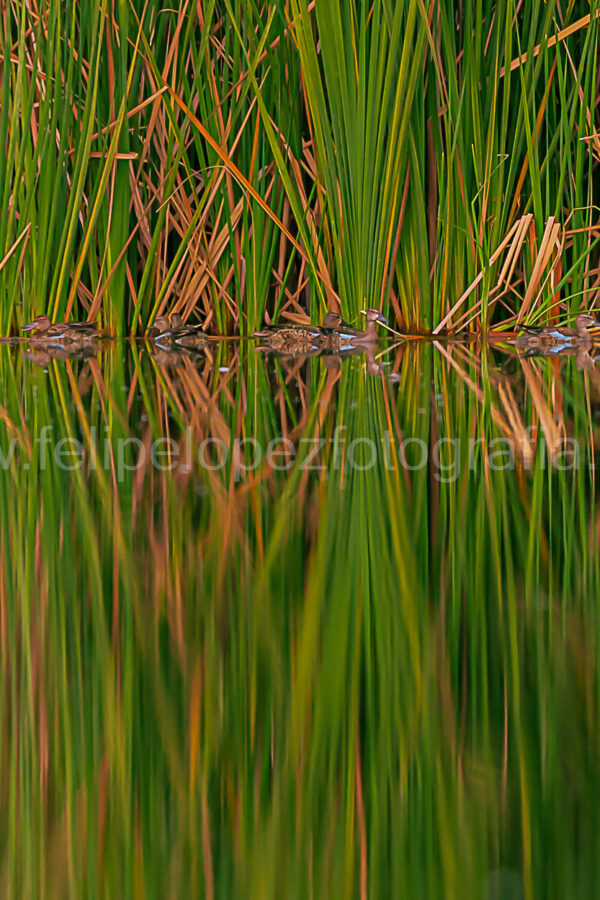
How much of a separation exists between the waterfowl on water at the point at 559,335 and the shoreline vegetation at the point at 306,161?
Result: 9 cm

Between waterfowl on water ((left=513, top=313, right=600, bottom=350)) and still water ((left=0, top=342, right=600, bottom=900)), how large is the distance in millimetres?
1559

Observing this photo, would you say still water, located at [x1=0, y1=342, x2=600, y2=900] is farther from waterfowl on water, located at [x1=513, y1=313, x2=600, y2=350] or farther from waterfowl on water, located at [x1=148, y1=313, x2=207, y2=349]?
waterfowl on water, located at [x1=148, y1=313, x2=207, y2=349]

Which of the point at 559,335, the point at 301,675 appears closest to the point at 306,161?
the point at 559,335

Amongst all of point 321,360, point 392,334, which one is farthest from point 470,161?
point 321,360

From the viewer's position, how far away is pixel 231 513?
126 cm

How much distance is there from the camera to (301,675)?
0.77 metres

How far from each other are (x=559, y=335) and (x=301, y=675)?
249 cm

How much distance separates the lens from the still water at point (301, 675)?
0.57 m

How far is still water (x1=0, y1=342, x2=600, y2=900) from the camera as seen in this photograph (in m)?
0.57

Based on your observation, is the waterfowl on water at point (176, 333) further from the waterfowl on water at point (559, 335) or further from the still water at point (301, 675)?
the still water at point (301, 675)

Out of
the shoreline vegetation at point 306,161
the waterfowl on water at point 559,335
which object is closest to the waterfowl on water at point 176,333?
the shoreline vegetation at point 306,161

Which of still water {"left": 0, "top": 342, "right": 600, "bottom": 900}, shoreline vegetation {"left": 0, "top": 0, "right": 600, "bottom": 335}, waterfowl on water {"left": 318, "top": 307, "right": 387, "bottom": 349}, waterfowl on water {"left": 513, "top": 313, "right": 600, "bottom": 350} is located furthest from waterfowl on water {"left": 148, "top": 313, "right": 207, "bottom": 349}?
still water {"left": 0, "top": 342, "right": 600, "bottom": 900}

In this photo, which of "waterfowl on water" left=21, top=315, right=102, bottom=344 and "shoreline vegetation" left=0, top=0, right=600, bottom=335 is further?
"waterfowl on water" left=21, top=315, right=102, bottom=344

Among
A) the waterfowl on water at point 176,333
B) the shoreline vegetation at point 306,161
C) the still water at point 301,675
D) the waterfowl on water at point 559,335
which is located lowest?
the still water at point 301,675
